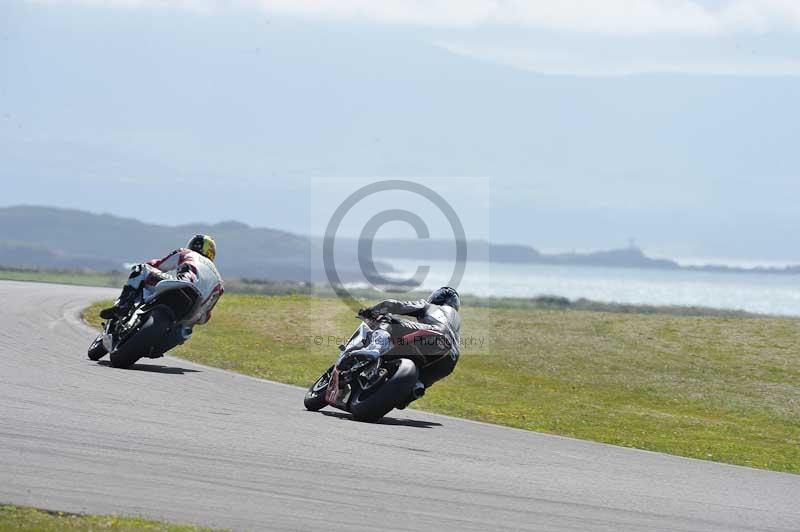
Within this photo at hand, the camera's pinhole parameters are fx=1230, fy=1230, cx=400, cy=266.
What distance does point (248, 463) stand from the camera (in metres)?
12.0

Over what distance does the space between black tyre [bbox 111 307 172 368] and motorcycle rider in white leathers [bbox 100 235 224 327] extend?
1.42 feet

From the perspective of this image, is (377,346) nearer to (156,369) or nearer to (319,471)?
(319,471)

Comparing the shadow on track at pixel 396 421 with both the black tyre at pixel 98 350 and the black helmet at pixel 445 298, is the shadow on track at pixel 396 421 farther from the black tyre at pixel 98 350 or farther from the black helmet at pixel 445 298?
the black tyre at pixel 98 350

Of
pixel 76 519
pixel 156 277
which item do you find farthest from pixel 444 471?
pixel 156 277

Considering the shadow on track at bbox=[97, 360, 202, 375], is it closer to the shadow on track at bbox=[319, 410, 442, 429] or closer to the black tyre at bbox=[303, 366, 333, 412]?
the black tyre at bbox=[303, 366, 333, 412]

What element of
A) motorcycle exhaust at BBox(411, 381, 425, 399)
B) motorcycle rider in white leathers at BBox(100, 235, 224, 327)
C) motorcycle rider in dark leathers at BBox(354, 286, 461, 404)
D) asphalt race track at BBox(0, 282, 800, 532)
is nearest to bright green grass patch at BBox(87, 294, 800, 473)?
motorcycle rider in white leathers at BBox(100, 235, 224, 327)

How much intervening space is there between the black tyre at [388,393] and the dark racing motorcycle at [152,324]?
4.86m

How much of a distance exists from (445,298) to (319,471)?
5.09 meters

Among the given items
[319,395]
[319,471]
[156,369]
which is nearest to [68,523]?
[319,471]

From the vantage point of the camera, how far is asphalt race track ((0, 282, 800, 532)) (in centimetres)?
1038

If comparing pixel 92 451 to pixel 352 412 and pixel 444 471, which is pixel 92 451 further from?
pixel 352 412

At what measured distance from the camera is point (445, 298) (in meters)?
16.6

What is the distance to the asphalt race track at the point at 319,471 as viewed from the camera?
10.4m

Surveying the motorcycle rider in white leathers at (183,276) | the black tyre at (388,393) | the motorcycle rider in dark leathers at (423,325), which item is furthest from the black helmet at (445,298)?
the motorcycle rider in white leathers at (183,276)
